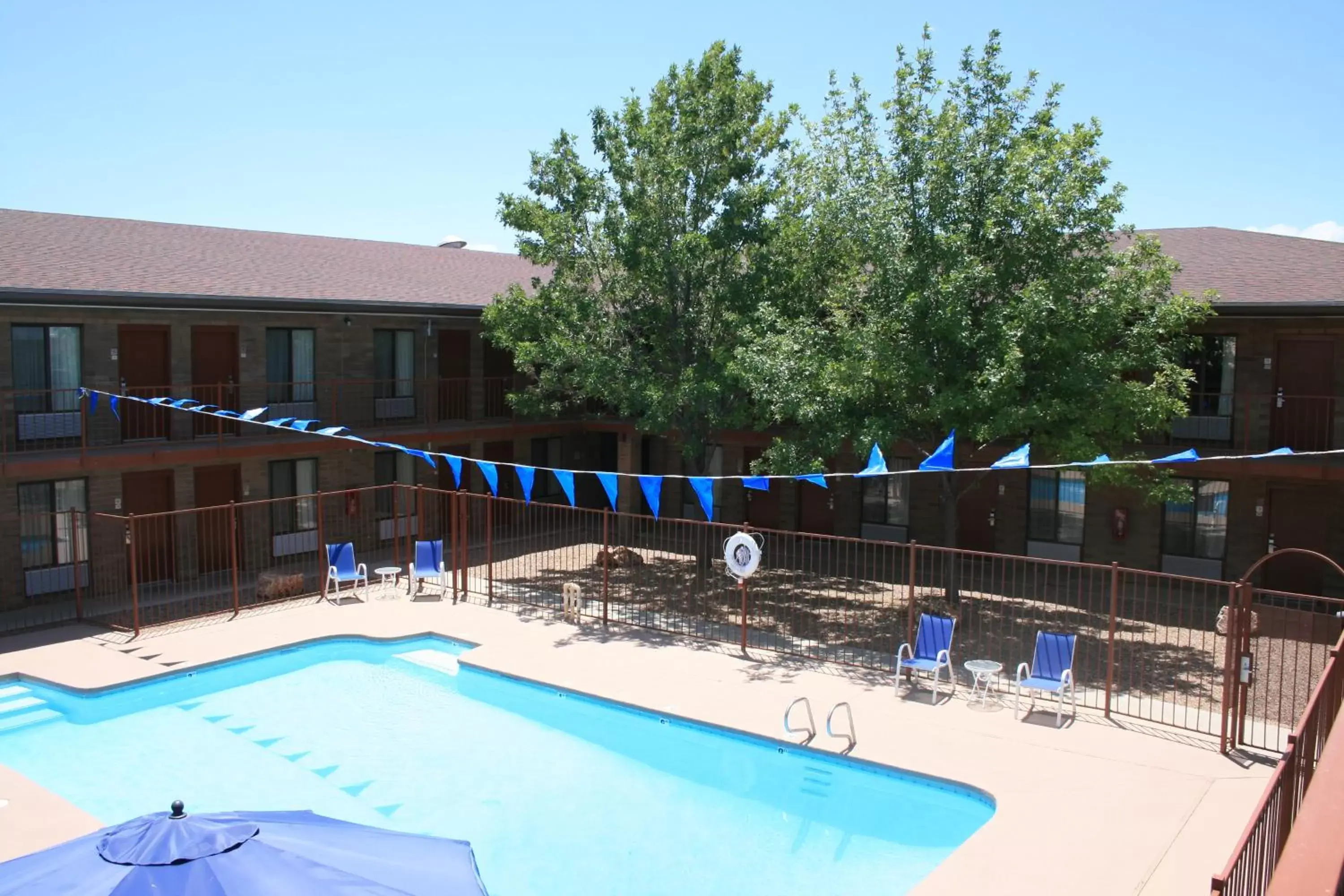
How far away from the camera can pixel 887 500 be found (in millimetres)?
24469

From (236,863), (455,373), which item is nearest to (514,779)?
(236,863)

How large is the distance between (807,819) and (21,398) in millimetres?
15336

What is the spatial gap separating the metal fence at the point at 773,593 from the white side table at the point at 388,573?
0.82 m

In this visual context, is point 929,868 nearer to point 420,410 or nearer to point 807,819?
point 807,819

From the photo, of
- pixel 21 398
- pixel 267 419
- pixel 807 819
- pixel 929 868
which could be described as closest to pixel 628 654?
pixel 807 819

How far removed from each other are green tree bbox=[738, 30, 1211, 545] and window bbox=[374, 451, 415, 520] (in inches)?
418

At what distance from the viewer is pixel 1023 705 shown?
13727 millimetres

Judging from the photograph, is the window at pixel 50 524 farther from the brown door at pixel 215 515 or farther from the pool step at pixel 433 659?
the pool step at pixel 433 659

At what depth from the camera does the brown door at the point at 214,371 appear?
20875 millimetres

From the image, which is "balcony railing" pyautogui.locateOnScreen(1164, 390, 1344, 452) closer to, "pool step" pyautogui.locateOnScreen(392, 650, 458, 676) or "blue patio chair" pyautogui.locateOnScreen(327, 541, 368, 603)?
"pool step" pyautogui.locateOnScreen(392, 650, 458, 676)

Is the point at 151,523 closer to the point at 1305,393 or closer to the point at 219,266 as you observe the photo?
the point at 219,266

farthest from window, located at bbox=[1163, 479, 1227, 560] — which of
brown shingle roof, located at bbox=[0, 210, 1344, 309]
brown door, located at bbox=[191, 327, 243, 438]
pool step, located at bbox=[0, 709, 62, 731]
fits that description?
pool step, located at bbox=[0, 709, 62, 731]

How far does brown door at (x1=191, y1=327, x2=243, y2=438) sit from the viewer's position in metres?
20.9

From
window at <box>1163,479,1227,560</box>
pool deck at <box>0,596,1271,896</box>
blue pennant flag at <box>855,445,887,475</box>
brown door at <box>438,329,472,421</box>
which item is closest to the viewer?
pool deck at <box>0,596,1271,896</box>
